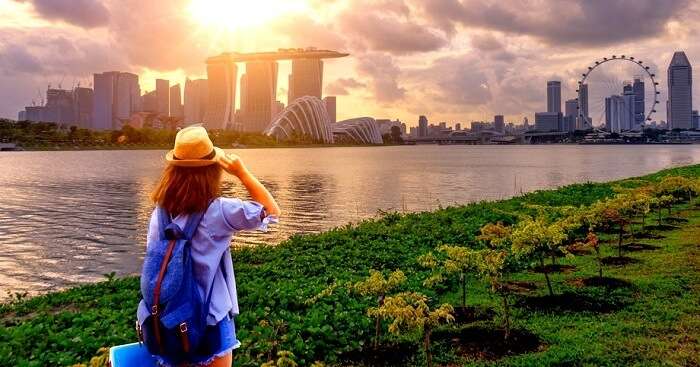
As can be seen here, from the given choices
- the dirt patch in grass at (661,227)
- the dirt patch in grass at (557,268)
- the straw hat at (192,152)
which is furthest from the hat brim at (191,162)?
the dirt patch in grass at (661,227)

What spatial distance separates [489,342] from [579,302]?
1.84 m

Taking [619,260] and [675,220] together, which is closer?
[619,260]

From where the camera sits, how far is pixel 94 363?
379cm

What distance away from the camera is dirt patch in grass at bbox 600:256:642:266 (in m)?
9.45

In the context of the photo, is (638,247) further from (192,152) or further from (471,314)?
(192,152)

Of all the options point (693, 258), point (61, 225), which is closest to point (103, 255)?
point (61, 225)

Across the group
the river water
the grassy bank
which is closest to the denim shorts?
the grassy bank

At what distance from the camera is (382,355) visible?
5824 mm

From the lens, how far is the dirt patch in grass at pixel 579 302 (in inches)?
274

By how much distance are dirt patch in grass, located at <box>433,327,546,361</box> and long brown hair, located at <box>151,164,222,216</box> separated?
3.70 m

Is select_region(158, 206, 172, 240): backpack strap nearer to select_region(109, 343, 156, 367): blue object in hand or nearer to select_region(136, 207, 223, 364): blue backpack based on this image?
select_region(136, 207, 223, 364): blue backpack

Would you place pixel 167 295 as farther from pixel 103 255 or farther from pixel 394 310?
pixel 103 255

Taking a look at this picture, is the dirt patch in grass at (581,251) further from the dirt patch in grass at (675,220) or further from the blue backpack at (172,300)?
the blue backpack at (172,300)

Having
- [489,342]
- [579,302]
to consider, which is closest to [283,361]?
[489,342]
